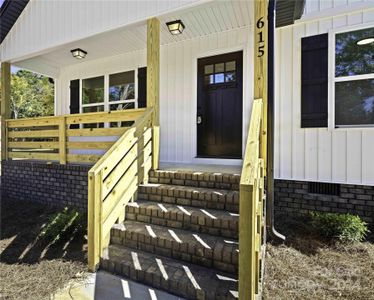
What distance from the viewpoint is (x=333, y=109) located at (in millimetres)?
3770

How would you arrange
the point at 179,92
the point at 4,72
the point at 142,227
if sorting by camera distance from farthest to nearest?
the point at 4,72
the point at 179,92
the point at 142,227

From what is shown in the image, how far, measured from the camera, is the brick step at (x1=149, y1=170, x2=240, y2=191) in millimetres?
3016

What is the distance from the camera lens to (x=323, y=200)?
150 inches

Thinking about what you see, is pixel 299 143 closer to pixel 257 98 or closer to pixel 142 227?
pixel 257 98

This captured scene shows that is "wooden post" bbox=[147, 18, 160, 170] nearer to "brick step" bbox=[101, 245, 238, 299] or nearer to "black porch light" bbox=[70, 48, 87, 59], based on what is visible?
"brick step" bbox=[101, 245, 238, 299]

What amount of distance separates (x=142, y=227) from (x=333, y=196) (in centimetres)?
300

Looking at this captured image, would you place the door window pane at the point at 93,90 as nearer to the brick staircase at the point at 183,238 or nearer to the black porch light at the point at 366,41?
the brick staircase at the point at 183,238

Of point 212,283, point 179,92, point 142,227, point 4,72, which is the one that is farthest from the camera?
point 4,72

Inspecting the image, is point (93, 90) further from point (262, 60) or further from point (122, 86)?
point (262, 60)

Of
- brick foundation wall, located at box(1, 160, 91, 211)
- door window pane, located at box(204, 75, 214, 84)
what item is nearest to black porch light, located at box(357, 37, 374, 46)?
door window pane, located at box(204, 75, 214, 84)

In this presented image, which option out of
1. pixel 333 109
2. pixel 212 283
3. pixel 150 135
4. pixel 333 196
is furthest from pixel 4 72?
pixel 333 196

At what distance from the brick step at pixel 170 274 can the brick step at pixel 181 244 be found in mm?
61

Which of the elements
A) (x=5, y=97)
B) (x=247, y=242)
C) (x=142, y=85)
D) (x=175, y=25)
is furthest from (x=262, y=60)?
(x=5, y=97)

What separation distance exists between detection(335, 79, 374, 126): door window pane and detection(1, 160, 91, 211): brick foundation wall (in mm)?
4501
